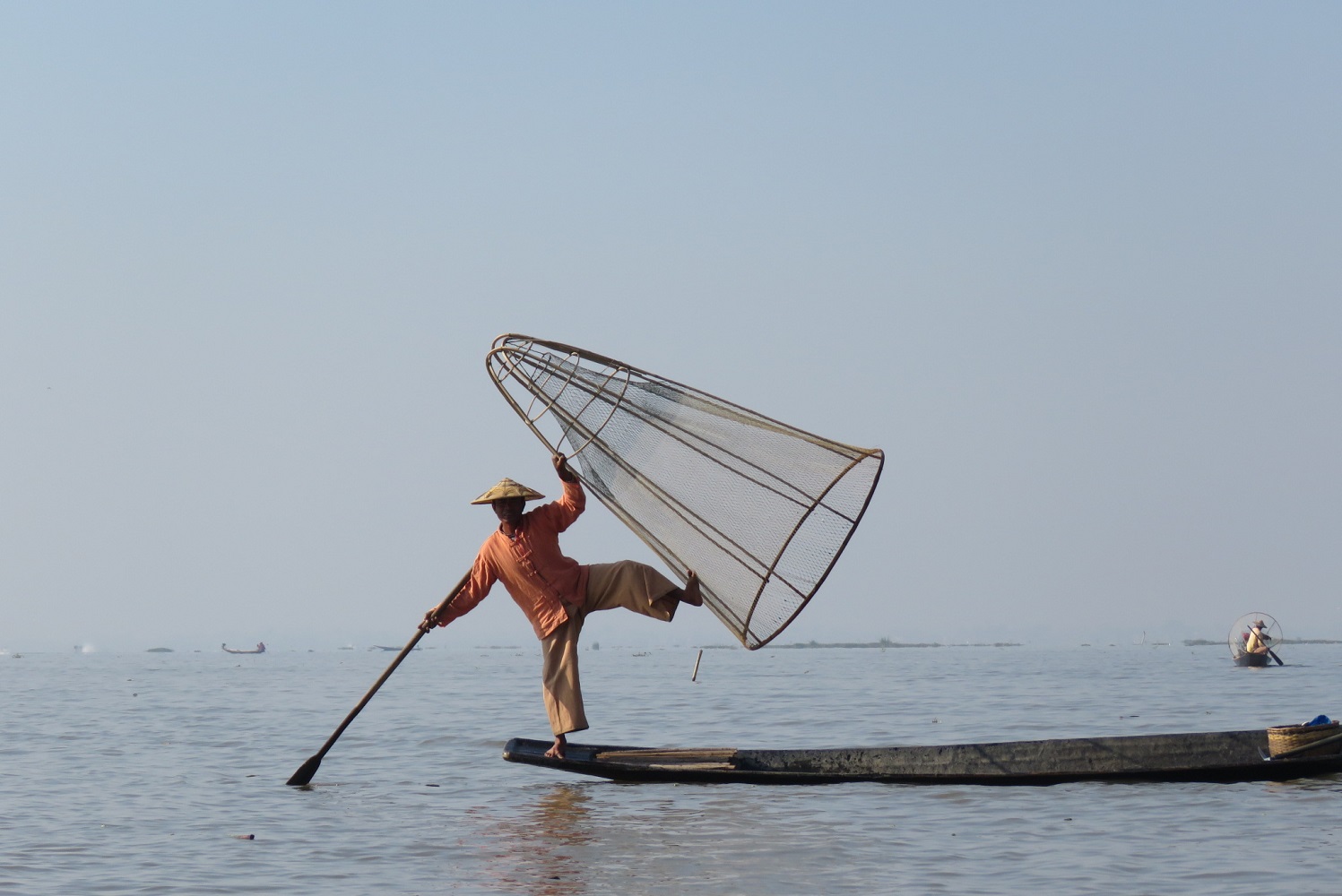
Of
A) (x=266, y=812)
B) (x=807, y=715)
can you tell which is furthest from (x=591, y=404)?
(x=807, y=715)

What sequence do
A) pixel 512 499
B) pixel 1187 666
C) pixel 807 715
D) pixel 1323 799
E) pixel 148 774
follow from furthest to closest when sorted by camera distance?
1. pixel 1187 666
2. pixel 807 715
3. pixel 148 774
4. pixel 512 499
5. pixel 1323 799

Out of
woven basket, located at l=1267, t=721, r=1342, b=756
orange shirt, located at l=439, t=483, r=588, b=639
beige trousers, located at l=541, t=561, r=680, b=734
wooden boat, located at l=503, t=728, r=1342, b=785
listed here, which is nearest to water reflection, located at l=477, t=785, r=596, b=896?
wooden boat, located at l=503, t=728, r=1342, b=785

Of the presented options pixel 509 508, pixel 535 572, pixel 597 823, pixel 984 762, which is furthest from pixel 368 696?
pixel 984 762

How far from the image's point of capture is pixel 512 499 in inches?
348

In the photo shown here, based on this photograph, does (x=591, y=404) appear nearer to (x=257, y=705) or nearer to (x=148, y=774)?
(x=148, y=774)

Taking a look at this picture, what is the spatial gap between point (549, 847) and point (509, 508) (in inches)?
90.2

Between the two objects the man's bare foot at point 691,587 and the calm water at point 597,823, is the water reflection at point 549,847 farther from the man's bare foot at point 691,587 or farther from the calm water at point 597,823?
the man's bare foot at point 691,587

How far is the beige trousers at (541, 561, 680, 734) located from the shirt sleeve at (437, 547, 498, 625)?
1.71 feet

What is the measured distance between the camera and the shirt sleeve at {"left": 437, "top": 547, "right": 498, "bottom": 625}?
30.1ft

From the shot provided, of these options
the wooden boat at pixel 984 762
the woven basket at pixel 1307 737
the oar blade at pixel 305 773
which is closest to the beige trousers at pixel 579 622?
the wooden boat at pixel 984 762

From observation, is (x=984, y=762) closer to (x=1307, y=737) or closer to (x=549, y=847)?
(x=1307, y=737)

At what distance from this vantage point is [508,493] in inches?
345

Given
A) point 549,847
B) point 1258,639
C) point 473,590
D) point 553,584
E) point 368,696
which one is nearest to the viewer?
point 549,847

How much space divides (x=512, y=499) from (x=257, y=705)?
14774mm
